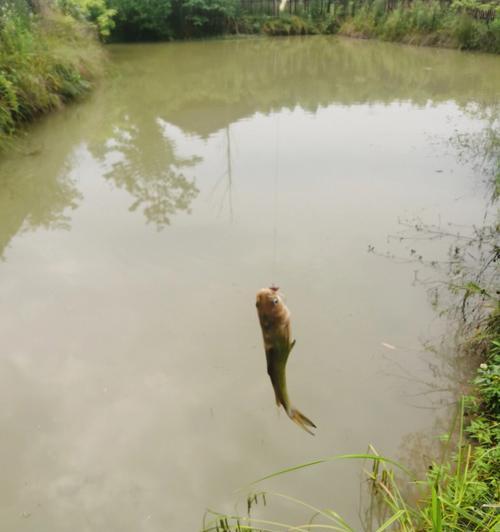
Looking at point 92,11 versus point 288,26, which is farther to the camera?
point 288,26

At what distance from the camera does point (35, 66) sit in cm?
643

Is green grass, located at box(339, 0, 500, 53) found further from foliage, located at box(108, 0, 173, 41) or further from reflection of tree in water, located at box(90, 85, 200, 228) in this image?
reflection of tree in water, located at box(90, 85, 200, 228)

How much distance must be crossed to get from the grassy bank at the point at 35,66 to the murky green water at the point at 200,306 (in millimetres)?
358

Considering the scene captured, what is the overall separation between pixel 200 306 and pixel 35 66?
5098 mm

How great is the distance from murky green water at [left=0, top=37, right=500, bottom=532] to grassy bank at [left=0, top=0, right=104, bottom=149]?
36 cm

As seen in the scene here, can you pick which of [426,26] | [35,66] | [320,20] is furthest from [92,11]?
[426,26]

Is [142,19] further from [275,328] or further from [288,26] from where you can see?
[275,328]

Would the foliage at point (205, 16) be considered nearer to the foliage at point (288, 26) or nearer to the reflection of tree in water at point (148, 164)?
the foliage at point (288, 26)

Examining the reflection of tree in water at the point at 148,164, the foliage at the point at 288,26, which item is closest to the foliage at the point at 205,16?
the foliage at the point at 288,26

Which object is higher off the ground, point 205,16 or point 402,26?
point 205,16

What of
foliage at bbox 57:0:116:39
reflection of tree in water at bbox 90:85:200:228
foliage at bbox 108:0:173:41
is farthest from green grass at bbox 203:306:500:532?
foliage at bbox 108:0:173:41

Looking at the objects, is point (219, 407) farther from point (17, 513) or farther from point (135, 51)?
point (135, 51)

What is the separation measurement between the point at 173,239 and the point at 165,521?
95.8 inches

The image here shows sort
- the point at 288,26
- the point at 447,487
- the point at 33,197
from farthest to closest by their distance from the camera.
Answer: the point at 288,26 → the point at 33,197 → the point at 447,487
